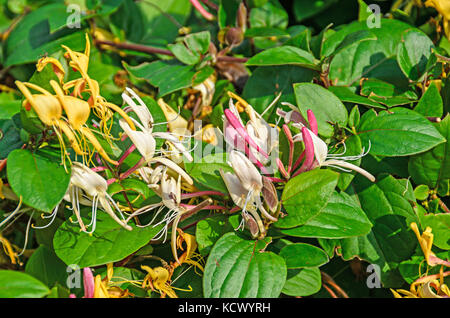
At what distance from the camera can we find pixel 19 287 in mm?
633

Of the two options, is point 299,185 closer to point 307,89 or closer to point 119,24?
point 307,89

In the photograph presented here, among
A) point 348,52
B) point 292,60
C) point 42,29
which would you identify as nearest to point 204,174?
point 292,60

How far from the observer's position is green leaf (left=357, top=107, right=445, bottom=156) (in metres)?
0.75

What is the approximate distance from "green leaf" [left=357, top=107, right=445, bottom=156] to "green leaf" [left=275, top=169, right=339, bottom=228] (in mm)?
128

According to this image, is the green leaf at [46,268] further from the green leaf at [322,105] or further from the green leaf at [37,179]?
the green leaf at [322,105]

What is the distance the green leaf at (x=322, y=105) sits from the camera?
0.81m

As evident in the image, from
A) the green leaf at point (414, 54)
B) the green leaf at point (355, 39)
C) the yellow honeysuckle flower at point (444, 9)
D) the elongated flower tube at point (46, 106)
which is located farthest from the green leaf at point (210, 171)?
the yellow honeysuckle flower at point (444, 9)

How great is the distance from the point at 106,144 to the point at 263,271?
343mm

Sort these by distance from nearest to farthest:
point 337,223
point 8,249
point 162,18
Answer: point 337,223 → point 8,249 → point 162,18

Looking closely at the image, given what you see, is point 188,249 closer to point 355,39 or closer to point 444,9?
point 355,39

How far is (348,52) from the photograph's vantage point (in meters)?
1.00

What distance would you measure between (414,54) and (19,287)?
843 mm

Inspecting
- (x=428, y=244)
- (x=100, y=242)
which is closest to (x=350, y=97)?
(x=428, y=244)

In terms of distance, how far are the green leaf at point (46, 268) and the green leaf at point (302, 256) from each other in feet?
1.24
